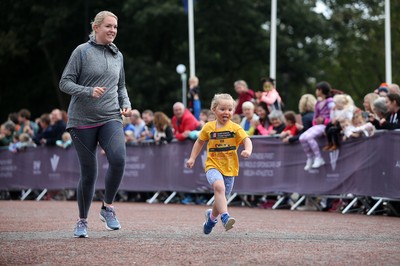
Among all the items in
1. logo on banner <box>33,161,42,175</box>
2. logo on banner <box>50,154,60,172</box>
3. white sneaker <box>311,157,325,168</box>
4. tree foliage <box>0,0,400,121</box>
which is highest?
tree foliage <box>0,0,400,121</box>

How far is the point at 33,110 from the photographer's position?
48906mm

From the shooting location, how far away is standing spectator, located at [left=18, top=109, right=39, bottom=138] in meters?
25.2

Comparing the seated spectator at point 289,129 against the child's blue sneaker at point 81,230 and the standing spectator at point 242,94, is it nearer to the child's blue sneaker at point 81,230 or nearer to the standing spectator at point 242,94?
the standing spectator at point 242,94

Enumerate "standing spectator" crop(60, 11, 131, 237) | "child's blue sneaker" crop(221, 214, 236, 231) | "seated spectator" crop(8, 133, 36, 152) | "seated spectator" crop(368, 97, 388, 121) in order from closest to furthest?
"child's blue sneaker" crop(221, 214, 236, 231)
"standing spectator" crop(60, 11, 131, 237)
"seated spectator" crop(368, 97, 388, 121)
"seated spectator" crop(8, 133, 36, 152)

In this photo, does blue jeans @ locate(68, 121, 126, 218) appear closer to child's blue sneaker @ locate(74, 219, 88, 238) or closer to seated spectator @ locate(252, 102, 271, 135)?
child's blue sneaker @ locate(74, 219, 88, 238)

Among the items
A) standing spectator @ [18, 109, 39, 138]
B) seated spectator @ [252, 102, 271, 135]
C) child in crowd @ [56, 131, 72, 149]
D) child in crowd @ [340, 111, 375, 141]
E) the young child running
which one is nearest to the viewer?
the young child running

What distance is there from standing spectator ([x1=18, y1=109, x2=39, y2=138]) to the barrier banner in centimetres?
60

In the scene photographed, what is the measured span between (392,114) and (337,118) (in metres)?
1.05

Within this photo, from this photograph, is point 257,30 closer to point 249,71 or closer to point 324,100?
point 249,71

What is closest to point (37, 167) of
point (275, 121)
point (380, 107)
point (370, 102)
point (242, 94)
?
point (242, 94)

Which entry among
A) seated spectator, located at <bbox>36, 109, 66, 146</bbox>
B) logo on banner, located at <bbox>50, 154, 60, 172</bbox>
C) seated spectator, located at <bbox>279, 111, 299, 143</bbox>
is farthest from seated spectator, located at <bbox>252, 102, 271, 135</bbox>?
logo on banner, located at <bbox>50, 154, 60, 172</bbox>

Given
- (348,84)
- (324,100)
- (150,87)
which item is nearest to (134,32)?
(150,87)

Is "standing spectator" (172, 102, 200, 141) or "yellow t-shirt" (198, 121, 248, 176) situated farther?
"standing spectator" (172, 102, 200, 141)

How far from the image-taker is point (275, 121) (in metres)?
18.3
